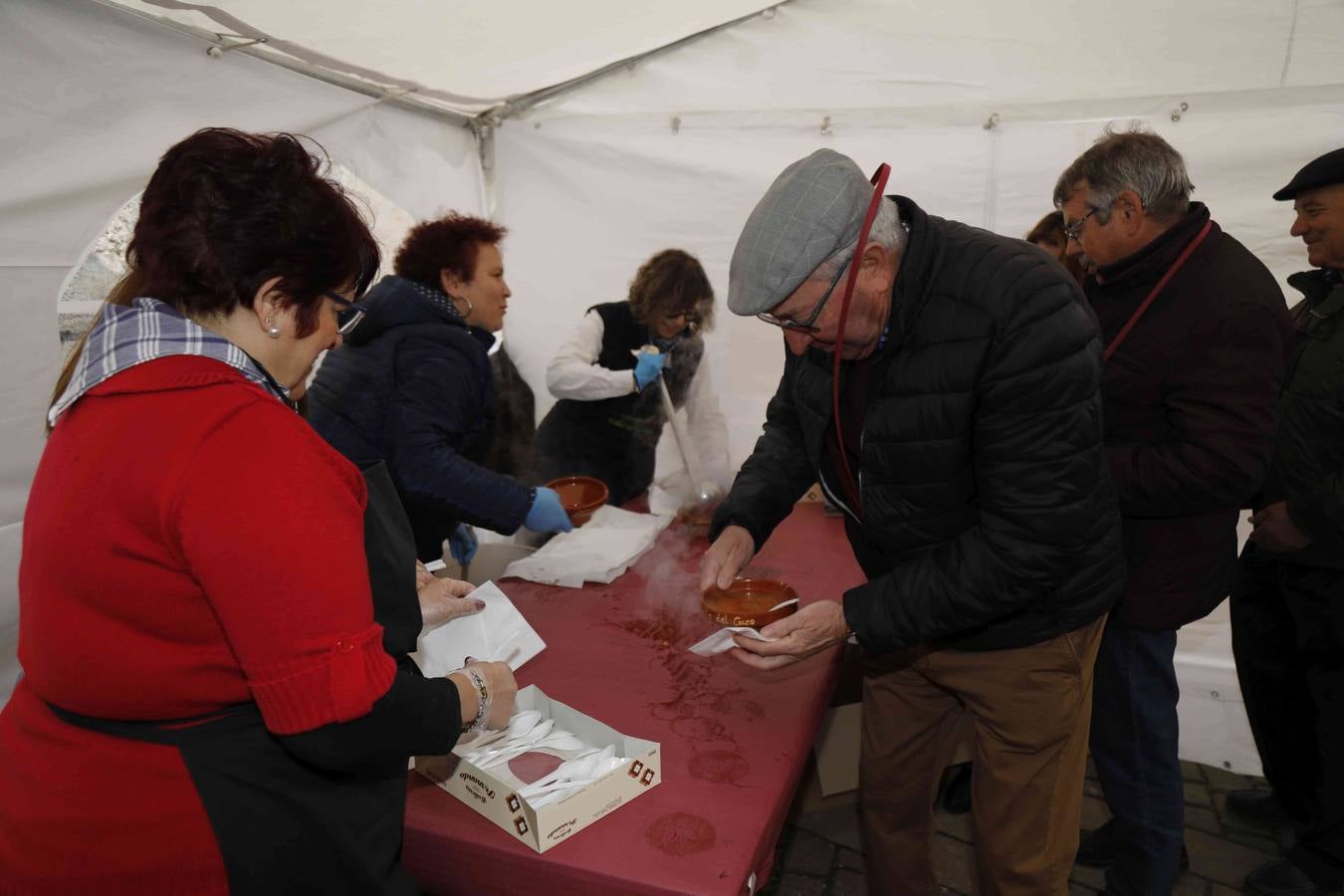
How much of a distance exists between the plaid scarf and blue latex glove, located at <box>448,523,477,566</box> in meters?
2.32

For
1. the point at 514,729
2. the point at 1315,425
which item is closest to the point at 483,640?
the point at 514,729

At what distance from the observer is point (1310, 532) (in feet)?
7.09

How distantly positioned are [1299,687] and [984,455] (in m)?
1.98

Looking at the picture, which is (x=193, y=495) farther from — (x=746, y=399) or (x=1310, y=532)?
(x=746, y=399)

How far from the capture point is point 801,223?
136cm

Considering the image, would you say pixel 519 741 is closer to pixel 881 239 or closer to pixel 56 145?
pixel 881 239

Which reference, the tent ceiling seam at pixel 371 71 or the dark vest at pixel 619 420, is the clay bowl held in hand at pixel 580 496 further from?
the tent ceiling seam at pixel 371 71

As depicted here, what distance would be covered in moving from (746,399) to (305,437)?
2930 mm

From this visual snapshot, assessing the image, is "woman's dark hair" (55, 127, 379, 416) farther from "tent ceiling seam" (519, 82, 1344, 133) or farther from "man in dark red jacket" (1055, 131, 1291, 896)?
"tent ceiling seam" (519, 82, 1344, 133)

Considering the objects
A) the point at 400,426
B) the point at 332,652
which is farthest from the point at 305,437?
the point at 400,426

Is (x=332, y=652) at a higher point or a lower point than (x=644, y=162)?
lower

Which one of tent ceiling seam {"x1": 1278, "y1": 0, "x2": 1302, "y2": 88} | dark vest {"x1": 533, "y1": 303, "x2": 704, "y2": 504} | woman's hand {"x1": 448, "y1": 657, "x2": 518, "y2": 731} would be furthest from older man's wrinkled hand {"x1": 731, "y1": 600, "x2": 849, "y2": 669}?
tent ceiling seam {"x1": 1278, "y1": 0, "x2": 1302, "y2": 88}

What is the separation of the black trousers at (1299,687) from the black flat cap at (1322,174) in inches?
43.8

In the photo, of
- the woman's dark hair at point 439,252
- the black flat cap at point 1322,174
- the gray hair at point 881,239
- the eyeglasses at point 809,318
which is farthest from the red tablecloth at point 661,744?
the black flat cap at point 1322,174
